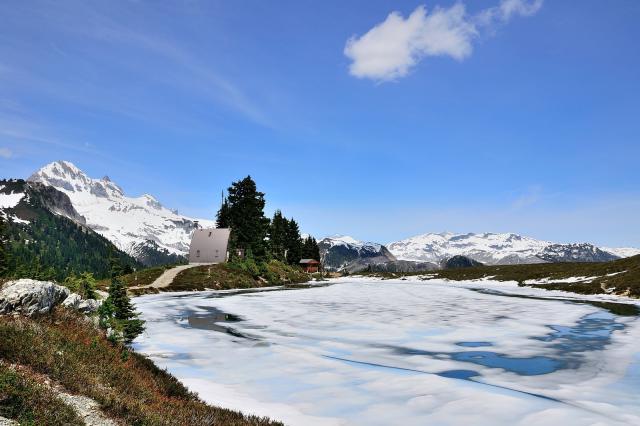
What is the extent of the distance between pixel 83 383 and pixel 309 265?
13485 cm

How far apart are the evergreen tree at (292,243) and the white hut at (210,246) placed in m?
40.2

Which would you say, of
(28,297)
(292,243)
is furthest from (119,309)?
(292,243)

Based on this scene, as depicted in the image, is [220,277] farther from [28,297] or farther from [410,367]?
[28,297]

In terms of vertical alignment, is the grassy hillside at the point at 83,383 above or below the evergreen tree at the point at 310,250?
below

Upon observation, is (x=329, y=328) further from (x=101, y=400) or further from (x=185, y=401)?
(x=101, y=400)

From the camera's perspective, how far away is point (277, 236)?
4294 inches

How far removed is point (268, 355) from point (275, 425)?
732 cm

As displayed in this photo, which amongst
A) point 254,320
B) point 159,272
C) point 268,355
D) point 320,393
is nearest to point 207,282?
point 159,272

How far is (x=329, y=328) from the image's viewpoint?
74.8 ft

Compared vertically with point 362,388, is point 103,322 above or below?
above

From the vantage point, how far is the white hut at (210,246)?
84.1 meters

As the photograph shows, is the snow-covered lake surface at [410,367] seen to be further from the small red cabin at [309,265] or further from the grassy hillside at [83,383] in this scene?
the small red cabin at [309,265]

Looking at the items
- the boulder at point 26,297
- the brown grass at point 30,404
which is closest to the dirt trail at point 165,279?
the boulder at point 26,297

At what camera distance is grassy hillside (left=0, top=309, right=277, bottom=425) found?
21.3 feet
